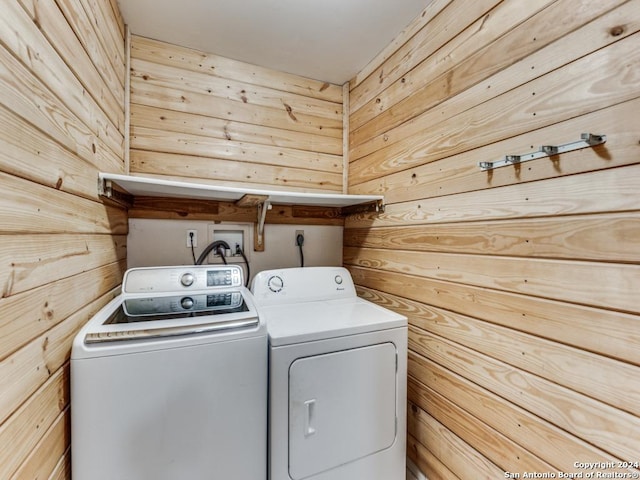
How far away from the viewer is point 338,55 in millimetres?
1881

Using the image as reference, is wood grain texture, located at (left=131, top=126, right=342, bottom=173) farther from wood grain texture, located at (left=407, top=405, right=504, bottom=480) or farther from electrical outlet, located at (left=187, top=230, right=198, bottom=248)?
wood grain texture, located at (left=407, top=405, right=504, bottom=480)

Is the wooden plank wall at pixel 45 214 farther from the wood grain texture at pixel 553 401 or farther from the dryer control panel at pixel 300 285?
the wood grain texture at pixel 553 401

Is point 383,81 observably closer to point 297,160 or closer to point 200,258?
point 297,160

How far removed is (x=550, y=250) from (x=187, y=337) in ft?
4.06

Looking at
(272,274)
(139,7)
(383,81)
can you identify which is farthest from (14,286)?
(383,81)

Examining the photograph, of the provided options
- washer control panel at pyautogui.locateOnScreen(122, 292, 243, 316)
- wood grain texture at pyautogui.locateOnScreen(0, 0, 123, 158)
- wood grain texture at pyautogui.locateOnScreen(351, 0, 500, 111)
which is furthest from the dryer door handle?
wood grain texture at pyautogui.locateOnScreen(351, 0, 500, 111)

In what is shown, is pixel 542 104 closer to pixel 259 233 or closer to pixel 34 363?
pixel 259 233

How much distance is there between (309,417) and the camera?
1.17 meters

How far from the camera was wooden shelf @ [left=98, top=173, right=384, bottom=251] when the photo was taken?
4.15 ft

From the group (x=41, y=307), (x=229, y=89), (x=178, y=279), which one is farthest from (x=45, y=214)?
(x=229, y=89)

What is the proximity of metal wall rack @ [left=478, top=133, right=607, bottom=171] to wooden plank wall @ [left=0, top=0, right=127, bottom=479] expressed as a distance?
1.41 m

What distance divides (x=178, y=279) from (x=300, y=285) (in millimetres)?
642

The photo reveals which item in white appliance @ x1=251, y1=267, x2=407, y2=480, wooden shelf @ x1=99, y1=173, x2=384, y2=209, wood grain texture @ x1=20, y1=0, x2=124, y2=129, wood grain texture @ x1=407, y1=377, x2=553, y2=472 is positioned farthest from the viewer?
wooden shelf @ x1=99, y1=173, x2=384, y2=209

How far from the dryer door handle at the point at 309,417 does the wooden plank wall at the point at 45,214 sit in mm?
A: 778
